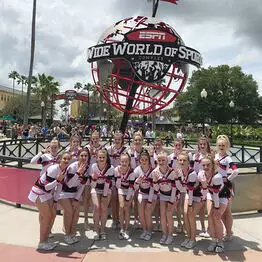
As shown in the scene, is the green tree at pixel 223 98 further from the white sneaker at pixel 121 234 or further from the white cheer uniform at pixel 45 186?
the white cheer uniform at pixel 45 186

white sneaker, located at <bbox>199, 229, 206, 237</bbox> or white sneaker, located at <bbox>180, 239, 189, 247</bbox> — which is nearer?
A: white sneaker, located at <bbox>180, 239, 189, 247</bbox>

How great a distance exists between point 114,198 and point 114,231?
58cm

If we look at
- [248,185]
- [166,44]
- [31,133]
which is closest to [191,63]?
[166,44]

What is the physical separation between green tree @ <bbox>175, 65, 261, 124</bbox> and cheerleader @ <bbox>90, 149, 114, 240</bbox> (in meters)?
47.9

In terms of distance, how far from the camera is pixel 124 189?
17.3 ft

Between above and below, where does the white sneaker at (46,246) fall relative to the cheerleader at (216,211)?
below

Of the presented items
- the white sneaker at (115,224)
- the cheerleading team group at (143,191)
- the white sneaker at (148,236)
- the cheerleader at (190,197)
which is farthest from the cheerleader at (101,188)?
the cheerleader at (190,197)

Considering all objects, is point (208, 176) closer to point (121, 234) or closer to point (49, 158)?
point (121, 234)

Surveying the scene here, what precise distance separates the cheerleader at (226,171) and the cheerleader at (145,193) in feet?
3.81

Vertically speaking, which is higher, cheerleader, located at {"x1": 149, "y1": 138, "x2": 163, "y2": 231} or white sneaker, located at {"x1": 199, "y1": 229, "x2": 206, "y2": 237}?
cheerleader, located at {"x1": 149, "y1": 138, "x2": 163, "y2": 231}

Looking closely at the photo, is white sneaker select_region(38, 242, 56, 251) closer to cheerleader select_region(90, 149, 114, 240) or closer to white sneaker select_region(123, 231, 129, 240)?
cheerleader select_region(90, 149, 114, 240)

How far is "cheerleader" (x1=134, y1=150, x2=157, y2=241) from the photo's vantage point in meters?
5.07

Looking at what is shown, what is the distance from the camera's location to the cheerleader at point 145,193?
507cm

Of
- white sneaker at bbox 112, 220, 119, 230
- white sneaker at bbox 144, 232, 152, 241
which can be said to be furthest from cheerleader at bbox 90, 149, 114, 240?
white sneaker at bbox 144, 232, 152, 241
